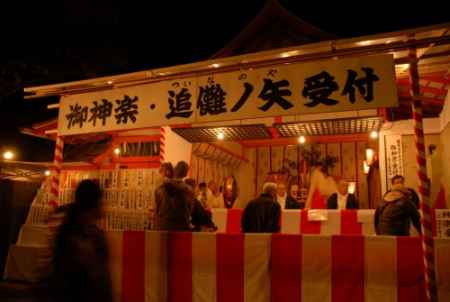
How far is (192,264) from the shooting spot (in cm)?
560

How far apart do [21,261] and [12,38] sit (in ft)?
29.7

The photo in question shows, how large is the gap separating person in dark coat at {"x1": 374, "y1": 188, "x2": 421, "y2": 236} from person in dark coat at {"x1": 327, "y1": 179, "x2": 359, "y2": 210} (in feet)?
12.9

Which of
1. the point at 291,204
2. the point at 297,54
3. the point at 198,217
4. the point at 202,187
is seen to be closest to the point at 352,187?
the point at 291,204

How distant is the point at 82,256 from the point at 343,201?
331 inches

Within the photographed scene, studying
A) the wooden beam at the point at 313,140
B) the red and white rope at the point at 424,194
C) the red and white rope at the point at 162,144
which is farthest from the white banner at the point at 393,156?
the red and white rope at the point at 162,144

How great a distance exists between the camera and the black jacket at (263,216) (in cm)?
650

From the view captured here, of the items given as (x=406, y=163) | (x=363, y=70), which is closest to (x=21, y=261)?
(x=363, y=70)

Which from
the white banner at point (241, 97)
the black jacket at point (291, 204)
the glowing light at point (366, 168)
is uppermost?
the white banner at point (241, 97)

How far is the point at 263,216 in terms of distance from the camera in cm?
650

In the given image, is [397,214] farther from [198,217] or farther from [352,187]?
[352,187]

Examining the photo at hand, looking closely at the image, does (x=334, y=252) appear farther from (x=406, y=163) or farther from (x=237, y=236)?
(x=406, y=163)

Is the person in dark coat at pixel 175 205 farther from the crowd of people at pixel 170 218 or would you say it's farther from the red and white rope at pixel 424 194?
the red and white rope at pixel 424 194

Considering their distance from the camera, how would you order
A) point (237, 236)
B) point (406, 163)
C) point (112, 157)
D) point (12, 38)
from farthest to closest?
point (12, 38)
point (112, 157)
point (406, 163)
point (237, 236)

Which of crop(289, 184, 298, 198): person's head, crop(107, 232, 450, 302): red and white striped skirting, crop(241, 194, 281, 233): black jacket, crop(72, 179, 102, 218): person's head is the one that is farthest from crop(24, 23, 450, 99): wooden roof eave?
crop(289, 184, 298, 198): person's head
